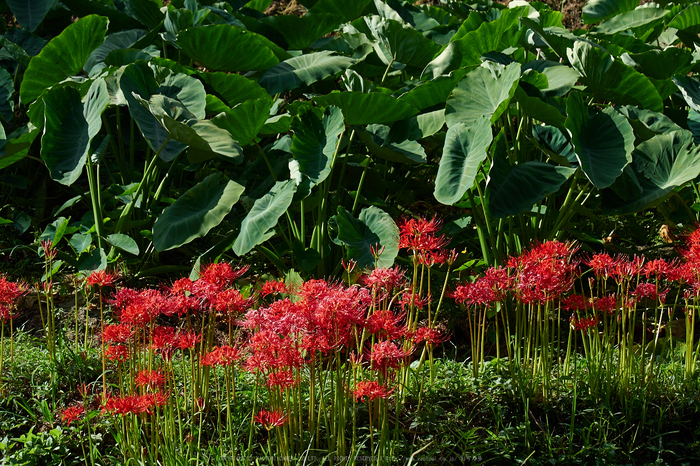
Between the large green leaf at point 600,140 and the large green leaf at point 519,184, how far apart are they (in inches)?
4.1

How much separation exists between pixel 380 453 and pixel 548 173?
1.46 m

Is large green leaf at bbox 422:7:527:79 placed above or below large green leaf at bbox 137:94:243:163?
above

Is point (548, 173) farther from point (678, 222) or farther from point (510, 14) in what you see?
point (510, 14)

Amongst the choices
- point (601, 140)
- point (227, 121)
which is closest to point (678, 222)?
point (601, 140)

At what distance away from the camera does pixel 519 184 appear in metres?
2.52

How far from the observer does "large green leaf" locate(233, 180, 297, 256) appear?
99.3 inches

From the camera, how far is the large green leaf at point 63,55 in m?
3.39

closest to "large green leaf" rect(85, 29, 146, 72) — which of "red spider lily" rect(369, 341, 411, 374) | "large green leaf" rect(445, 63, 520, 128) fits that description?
"large green leaf" rect(445, 63, 520, 128)

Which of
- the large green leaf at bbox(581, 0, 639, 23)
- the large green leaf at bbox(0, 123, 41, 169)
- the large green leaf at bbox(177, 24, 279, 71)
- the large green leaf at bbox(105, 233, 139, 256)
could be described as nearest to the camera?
the large green leaf at bbox(105, 233, 139, 256)

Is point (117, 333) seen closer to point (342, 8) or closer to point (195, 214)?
point (195, 214)

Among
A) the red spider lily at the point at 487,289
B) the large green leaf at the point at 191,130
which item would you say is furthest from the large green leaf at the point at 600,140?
the large green leaf at the point at 191,130

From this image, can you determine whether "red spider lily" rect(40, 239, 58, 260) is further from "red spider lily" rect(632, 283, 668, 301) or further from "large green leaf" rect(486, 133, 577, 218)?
"red spider lily" rect(632, 283, 668, 301)

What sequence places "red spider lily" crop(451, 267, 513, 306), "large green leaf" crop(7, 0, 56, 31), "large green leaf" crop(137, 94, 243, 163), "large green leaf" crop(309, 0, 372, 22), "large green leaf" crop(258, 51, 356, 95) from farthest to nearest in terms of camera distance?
"large green leaf" crop(309, 0, 372, 22) < "large green leaf" crop(7, 0, 56, 31) < "large green leaf" crop(258, 51, 356, 95) < "large green leaf" crop(137, 94, 243, 163) < "red spider lily" crop(451, 267, 513, 306)

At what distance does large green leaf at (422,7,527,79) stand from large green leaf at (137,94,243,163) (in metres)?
1.09
